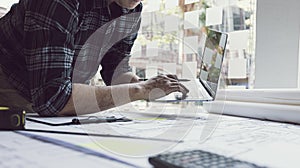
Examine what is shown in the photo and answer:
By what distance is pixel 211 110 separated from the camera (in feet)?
4.34

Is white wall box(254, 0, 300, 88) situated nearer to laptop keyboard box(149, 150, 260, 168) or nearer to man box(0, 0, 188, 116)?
man box(0, 0, 188, 116)

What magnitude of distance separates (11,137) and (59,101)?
Answer: 1.06ft

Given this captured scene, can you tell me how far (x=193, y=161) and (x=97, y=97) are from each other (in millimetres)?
629

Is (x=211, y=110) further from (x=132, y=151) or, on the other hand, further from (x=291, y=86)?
(x=132, y=151)

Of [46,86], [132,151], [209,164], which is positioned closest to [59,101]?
[46,86]

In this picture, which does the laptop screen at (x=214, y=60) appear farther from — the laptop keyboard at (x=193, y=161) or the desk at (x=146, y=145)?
the laptop keyboard at (x=193, y=161)

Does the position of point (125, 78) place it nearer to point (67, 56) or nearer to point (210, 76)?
point (210, 76)

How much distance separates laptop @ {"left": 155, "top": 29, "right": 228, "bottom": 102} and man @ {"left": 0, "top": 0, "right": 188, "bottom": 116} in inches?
3.2

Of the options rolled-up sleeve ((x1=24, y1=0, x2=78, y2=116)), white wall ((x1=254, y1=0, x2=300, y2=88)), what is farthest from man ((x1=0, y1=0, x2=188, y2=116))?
white wall ((x1=254, y1=0, x2=300, y2=88))

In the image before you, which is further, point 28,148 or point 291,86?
point 291,86

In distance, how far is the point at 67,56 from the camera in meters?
0.96

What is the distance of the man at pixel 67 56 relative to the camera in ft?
3.03

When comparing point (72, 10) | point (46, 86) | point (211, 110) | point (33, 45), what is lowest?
point (211, 110)

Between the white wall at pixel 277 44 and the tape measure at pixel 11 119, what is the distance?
1.07 metres
